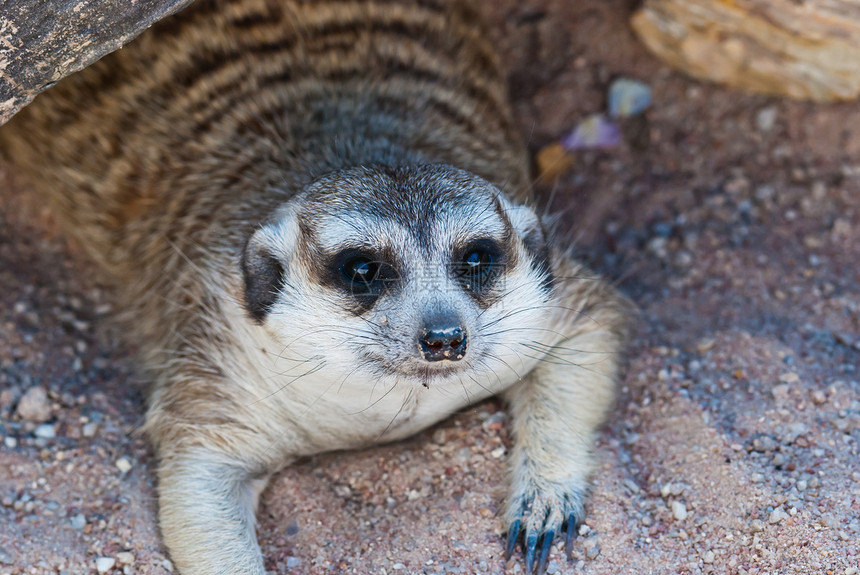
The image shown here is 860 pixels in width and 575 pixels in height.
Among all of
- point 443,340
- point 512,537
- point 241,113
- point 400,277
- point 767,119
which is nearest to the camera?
point 443,340

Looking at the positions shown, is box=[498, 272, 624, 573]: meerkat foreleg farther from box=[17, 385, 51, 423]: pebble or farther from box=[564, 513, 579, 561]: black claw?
box=[17, 385, 51, 423]: pebble

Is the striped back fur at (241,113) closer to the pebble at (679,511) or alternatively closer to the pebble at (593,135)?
the pebble at (593,135)

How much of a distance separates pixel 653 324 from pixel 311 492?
1220 millimetres

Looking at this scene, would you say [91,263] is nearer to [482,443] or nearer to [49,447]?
[49,447]

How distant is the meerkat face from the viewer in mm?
2152

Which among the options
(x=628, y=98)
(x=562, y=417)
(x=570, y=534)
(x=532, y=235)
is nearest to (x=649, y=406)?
(x=562, y=417)

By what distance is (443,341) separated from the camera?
2031 mm

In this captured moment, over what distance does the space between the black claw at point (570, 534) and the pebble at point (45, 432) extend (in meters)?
1.44

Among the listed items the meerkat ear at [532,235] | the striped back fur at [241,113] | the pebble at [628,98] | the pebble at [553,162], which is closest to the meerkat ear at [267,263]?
the striped back fur at [241,113]

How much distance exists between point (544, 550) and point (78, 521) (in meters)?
1.19

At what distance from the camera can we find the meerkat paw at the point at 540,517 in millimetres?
2410

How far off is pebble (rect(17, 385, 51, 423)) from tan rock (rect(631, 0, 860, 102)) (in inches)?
98.5

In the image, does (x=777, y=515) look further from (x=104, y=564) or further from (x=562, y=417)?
(x=104, y=564)

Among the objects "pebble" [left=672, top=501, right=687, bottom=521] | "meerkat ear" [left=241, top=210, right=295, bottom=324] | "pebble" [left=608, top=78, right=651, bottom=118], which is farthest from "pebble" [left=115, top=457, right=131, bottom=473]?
"pebble" [left=608, top=78, right=651, bottom=118]
